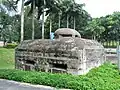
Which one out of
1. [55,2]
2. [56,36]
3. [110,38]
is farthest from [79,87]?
[110,38]

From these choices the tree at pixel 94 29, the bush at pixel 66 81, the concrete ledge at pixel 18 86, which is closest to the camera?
the bush at pixel 66 81

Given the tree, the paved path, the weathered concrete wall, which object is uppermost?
the tree

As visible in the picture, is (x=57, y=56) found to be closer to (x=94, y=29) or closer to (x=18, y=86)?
(x=18, y=86)

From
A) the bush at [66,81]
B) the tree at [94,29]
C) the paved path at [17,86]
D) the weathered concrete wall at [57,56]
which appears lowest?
the paved path at [17,86]

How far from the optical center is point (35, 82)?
326 inches

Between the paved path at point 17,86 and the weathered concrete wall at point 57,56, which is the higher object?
the weathered concrete wall at point 57,56

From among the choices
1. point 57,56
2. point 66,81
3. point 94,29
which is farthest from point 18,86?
point 94,29

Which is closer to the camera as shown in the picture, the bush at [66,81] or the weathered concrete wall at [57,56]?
the bush at [66,81]

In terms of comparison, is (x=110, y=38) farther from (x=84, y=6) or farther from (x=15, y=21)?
(x=15, y=21)

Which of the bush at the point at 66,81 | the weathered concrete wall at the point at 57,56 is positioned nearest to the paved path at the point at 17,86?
the bush at the point at 66,81

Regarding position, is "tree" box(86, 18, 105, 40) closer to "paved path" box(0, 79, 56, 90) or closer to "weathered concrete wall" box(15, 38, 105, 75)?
"weathered concrete wall" box(15, 38, 105, 75)

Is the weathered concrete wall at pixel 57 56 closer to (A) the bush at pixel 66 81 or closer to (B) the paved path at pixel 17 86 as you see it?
(A) the bush at pixel 66 81

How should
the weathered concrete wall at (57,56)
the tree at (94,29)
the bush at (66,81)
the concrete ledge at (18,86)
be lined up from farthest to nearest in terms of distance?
the tree at (94,29) → the weathered concrete wall at (57,56) → the concrete ledge at (18,86) → the bush at (66,81)

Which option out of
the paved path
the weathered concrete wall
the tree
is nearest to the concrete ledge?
the paved path
